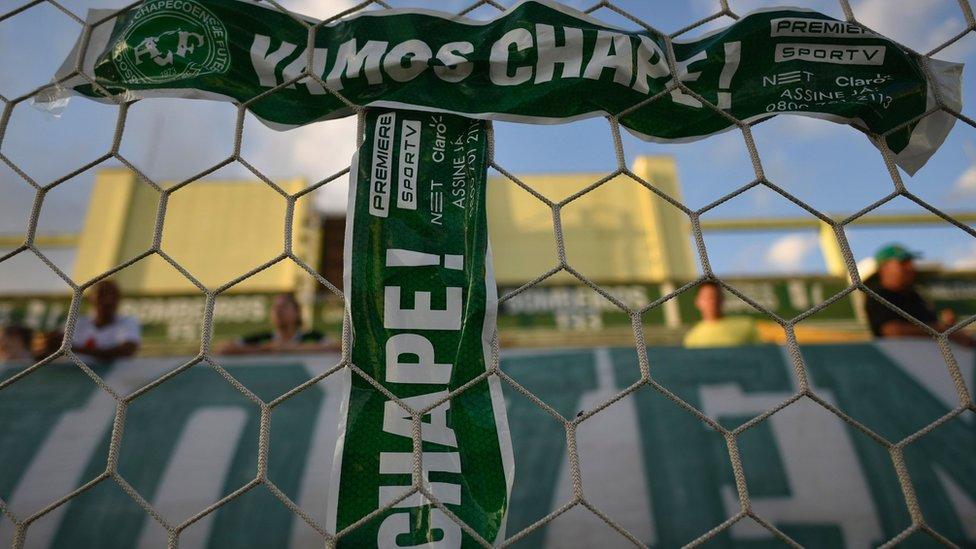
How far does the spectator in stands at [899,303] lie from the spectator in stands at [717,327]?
0.23m

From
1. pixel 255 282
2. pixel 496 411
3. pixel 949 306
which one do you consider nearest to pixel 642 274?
pixel 949 306

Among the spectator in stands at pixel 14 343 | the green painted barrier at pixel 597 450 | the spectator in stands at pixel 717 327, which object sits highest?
the spectator in stands at pixel 717 327

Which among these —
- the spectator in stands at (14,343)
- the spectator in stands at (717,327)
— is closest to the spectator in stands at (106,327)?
the spectator in stands at (14,343)

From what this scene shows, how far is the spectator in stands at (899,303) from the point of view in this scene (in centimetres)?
116

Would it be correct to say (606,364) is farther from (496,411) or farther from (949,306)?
(949,306)

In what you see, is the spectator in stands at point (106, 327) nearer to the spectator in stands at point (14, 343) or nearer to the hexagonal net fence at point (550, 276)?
the spectator in stands at point (14, 343)

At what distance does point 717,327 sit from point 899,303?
340 mm

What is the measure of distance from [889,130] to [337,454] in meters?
0.71

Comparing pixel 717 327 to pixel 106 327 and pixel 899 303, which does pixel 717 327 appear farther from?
pixel 106 327

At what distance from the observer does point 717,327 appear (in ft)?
4.49

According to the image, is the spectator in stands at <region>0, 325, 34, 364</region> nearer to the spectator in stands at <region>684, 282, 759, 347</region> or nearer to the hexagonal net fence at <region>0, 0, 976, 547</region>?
the hexagonal net fence at <region>0, 0, 976, 547</region>

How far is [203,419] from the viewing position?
982 millimetres

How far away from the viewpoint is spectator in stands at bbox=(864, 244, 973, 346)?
1.16m

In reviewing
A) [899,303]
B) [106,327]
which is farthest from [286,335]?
[899,303]
